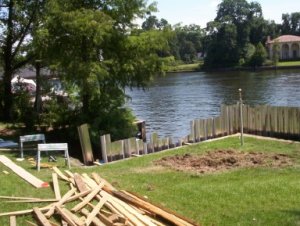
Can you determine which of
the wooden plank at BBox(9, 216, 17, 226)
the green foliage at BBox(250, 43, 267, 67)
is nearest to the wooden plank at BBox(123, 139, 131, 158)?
the wooden plank at BBox(9, 216, 17, 226)

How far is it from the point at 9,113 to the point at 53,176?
55.7 ft

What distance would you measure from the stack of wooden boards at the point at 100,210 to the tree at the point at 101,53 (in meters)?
10.1

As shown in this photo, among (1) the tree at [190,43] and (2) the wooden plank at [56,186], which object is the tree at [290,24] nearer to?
(1) the tree at [190,43]

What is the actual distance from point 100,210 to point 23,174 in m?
5.16

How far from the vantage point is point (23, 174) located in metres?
14.0

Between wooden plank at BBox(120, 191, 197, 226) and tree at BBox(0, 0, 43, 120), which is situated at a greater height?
tree at BBox(0, 0, 43, 120)

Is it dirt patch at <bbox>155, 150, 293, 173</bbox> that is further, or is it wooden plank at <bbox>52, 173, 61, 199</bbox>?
dirt patch at <bbox>155, 150, 293, 173</bbox>

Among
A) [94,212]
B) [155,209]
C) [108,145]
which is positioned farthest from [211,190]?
[108,145]

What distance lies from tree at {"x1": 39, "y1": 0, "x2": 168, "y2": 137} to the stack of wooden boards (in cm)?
1006

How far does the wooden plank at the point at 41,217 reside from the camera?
905 cm

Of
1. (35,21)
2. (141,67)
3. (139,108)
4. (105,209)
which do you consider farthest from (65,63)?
(139,108)

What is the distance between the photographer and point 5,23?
28.1m

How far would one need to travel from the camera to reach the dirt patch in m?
14.3

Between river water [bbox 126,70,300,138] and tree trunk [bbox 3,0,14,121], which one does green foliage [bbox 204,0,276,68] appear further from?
tree trunk [bbox 3,0,14,121]
